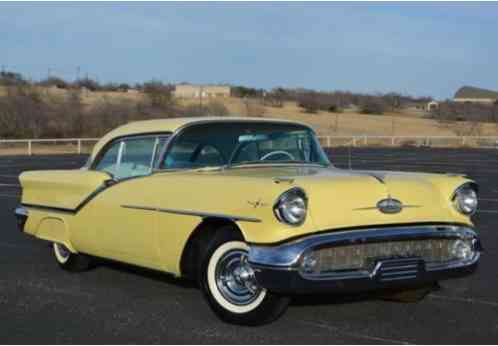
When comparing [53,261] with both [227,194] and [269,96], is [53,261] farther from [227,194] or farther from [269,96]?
[269,96]

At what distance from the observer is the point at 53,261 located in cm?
827

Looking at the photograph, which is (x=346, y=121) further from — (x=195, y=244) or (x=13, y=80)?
(x=195, y=244)

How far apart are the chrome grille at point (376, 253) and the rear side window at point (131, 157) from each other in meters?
2.20

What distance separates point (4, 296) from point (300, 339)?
2765mm

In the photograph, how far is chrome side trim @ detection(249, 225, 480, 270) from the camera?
5031 mm

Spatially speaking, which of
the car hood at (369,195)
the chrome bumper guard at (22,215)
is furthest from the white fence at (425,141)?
the car hood at (369,195)

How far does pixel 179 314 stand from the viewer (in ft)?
19.3

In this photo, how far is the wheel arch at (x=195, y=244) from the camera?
5758 millimetres

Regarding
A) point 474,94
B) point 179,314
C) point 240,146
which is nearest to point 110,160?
point 240,146

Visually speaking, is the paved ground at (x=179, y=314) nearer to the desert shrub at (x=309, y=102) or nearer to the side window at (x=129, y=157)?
the side window at (x=129, y=157)

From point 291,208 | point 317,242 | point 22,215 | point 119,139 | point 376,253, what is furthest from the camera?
point 22,215

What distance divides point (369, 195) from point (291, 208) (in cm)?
62

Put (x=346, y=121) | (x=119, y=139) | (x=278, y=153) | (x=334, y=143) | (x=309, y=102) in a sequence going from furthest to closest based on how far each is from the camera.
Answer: (x=309, y=102)
(x=346, y=121)
(x=334, y=143)
(x=119, y=139)
(x=278, y=153)

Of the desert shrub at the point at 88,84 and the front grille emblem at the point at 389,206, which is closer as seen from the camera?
the front grille emblem at the point at 389,206
